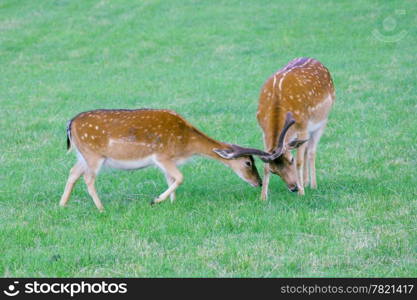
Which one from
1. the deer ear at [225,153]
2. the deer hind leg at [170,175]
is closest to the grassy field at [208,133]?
the deer hind leg at [170,175]

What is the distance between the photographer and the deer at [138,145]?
8.79 m

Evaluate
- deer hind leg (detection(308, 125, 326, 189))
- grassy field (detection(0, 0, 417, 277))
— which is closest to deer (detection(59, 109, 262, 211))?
grassy field (detection(0, 0, 417, 277))

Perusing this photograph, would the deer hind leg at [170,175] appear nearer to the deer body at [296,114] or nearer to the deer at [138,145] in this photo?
the deer at [138,145]

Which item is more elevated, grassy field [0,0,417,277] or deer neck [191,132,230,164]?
deer neck [191,132,230,164]

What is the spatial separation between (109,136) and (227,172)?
5.87 feet

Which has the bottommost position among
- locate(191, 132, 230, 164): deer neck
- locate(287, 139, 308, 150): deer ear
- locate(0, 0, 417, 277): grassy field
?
locate(0, 0, 417, 277): grassy field

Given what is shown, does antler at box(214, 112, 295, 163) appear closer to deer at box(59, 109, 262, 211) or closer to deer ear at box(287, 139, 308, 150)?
deer at box(59, 109, 262, 211)

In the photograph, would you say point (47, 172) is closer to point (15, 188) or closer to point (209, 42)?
point (15, 188)

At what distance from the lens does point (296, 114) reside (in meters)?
9.16

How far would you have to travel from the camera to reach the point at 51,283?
648 centimetres

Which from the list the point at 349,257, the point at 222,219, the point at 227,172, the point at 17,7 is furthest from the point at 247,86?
the point at 17,7

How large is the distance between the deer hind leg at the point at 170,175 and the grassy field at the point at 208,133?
0.13 m

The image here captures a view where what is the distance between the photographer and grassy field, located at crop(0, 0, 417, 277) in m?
7.11

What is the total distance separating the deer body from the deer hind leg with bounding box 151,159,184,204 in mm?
863
